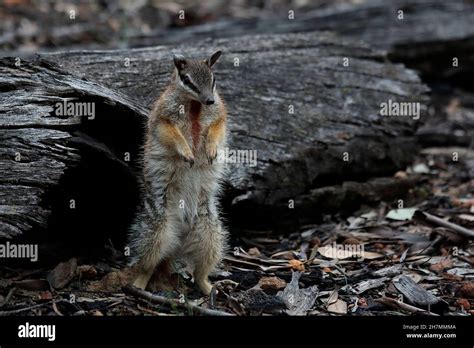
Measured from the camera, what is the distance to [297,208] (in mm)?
7527

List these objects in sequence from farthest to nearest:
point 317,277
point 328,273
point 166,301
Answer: point 328,273 → point 317,277 → point 166,301

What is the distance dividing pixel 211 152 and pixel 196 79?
619mm

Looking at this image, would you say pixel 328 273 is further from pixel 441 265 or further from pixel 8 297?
pixel 8 297

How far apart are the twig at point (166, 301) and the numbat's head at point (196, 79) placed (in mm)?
1615

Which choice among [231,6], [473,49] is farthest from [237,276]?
[231,6]

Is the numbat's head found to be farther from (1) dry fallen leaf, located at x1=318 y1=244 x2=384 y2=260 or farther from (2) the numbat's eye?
(1) dry fallen leaf, located at x1=318 y1=244 x2=384 y2=260

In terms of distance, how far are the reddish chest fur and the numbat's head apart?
0.20 meters

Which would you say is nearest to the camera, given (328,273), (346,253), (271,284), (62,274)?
(62,274)

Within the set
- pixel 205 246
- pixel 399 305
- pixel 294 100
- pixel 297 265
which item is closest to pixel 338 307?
pixel 399 305

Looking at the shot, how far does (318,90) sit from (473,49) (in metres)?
4.24

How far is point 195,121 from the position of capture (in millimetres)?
6414

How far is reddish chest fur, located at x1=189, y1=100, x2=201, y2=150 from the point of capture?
638cm

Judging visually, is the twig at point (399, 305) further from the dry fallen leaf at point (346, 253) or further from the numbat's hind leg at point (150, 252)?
the numbat's hind leg at point (150, 252)

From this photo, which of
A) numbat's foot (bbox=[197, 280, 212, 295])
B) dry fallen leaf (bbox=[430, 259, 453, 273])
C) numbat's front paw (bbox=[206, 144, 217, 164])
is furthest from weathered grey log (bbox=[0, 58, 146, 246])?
dry fallen leaf (bbox=[430, 259, 453, 273])
